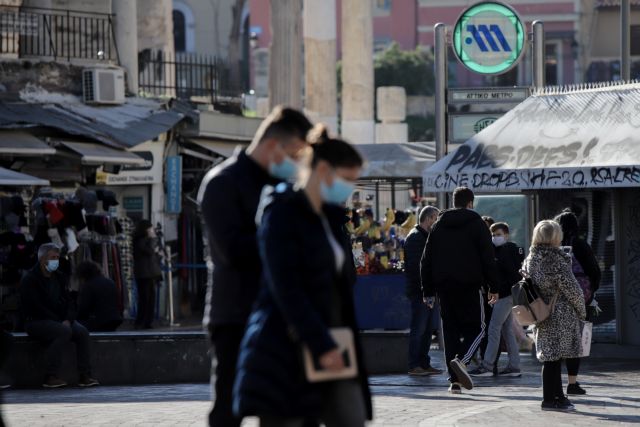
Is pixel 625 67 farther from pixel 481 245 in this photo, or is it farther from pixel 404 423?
pixel 404 423

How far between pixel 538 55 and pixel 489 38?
1272 millimetres

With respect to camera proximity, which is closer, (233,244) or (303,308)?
(303,308)

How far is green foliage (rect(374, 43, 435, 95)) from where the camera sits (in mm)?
83812

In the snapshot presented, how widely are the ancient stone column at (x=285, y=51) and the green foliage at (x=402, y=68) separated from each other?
4717 centimetres

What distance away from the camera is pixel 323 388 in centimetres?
679

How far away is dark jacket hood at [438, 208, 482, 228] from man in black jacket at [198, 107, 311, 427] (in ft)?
21.2

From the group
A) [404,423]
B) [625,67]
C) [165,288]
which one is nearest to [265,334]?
[404,423]

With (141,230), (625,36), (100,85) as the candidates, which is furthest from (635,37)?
(141,230)

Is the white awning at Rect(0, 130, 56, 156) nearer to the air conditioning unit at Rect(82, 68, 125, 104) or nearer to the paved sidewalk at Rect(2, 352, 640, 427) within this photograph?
the air conditioning unit at Rect(82, 68, 125, 104)

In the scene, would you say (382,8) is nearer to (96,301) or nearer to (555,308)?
(96,301)

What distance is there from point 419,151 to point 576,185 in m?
10.3

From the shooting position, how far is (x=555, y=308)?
41.8 feet

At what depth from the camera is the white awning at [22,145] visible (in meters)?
23.2

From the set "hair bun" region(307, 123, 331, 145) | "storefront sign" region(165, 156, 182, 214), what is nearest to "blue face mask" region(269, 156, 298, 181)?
"hair bun" region(307, 123, 331, 145)
